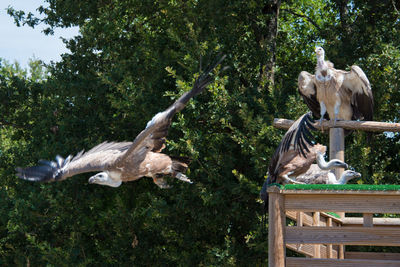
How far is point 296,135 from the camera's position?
585 cm

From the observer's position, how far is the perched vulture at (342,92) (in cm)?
704

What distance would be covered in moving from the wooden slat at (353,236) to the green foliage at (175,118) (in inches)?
180

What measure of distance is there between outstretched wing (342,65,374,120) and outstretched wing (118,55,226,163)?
1516 mm

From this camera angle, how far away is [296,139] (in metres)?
5.84

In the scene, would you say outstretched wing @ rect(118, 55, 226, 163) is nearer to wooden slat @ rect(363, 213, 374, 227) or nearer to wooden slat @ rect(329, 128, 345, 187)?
wooden slat @ rect(329, 128, 345, 187)

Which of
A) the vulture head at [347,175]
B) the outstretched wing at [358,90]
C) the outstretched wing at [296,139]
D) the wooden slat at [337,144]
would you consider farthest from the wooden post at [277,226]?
the outstretched wing at [358,90]

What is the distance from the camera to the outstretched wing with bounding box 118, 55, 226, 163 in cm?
660

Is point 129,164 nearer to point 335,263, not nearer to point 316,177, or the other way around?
point 316,177

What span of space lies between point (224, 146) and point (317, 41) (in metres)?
4.17

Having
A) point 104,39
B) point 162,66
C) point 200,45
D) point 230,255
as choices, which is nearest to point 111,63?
point 104,39

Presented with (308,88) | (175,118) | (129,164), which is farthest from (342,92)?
(175,118)

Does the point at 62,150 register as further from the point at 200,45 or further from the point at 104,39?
the point at 200,45

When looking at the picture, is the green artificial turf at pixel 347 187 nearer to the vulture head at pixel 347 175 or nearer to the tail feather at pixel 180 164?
the vulture head at pixel 347 175

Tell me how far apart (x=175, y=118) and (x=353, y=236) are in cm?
632
